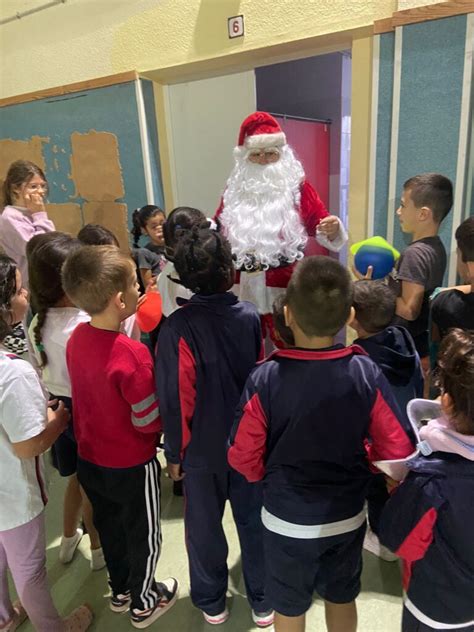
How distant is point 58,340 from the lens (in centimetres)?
161

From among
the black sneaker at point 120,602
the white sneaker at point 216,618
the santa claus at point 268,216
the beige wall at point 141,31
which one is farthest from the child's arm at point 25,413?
the beige wall at point 141,31

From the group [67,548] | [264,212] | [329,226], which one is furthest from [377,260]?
[67,548]

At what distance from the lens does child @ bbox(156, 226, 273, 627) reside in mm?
1382

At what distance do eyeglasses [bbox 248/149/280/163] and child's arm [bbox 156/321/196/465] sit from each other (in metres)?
1.36

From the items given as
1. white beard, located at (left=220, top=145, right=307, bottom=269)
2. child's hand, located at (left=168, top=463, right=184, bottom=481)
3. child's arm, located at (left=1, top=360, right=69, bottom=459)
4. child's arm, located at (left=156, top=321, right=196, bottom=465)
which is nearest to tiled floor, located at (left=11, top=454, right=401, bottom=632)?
child's hand, located at (left=168, top=463, right=184, bottom=481)

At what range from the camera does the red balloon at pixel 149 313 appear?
1813 millimetres

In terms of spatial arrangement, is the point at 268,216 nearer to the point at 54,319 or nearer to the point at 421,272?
the point at 421,272

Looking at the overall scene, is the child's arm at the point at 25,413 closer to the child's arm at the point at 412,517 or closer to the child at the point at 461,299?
the child's arm at the point at 412,517

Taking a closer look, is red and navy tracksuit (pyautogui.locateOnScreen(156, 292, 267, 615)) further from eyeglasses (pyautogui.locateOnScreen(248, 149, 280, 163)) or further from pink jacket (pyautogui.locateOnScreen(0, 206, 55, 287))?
pink jacket (pyautogui.locateOnScreen(0, 206, 55, 287))

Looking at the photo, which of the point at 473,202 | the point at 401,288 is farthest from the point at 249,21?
the point at 401,288

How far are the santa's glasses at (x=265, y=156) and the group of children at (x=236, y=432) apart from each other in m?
0.69

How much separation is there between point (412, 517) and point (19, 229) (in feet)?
8.38

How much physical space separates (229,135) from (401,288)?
5.79ft

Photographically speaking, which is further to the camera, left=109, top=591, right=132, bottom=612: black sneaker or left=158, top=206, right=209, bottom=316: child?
left=158, top=206, right=209, bottom=316: child
